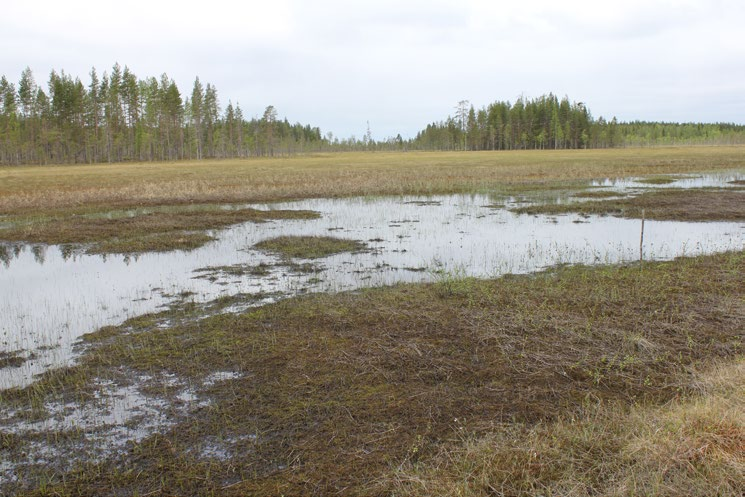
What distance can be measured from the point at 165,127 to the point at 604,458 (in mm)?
110874

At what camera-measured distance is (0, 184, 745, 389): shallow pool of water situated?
10.7m

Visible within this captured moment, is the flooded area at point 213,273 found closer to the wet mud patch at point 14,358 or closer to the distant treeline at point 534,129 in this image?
the wet mud patch at point 14,358

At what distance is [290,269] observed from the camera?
14.3 metres

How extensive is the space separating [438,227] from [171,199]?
18.6 m

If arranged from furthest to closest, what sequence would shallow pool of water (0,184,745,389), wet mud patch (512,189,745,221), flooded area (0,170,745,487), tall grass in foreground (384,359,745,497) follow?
wet mud patch (512,189,745,221) → shallow pool of water (0,184,745,389) → flooded area (0,170,745,487) → tall grass in foreground (384,359,745,497)

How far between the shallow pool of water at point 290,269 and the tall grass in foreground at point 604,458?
6629 millimetres

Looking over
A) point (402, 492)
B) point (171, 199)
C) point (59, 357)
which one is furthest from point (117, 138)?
point (402, 492)

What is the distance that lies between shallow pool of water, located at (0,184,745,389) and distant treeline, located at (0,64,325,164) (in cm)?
8047

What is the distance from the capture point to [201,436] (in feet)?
19.6

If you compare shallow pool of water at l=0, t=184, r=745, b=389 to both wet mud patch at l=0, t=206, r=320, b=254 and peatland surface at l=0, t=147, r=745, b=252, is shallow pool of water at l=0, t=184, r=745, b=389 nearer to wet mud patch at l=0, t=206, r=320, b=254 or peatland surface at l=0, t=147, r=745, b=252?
wet mud patch at l=0, t=206, r=320, b=254

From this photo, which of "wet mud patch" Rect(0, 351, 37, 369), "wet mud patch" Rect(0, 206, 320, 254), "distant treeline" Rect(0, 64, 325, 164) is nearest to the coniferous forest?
"distant treeline" Rect(0, 64, 325, 164)

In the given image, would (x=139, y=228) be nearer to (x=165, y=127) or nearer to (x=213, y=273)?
(x=213, y=273)

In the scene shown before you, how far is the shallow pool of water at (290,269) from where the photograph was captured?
10.7 m

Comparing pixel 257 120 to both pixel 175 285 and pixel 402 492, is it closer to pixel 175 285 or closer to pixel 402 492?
pixel 175 285
